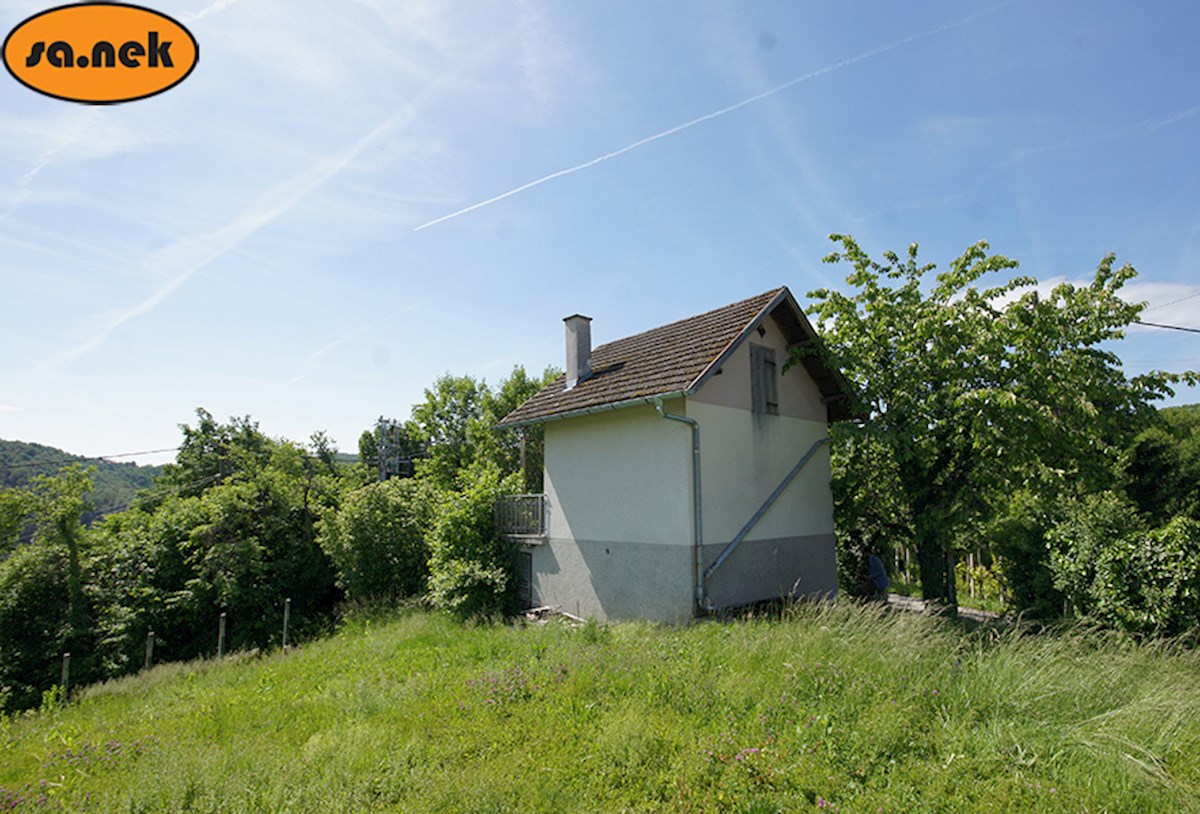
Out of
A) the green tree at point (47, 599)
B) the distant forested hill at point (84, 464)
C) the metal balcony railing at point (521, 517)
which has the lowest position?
the green tree at point (47, 599)

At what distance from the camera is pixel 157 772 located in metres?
5.86

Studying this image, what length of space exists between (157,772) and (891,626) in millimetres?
9119

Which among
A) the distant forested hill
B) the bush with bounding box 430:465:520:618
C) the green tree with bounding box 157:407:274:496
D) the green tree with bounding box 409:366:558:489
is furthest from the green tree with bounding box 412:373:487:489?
the bush with bounding box 430:465:520:618

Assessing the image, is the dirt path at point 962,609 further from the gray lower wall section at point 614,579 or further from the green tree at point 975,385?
the gray lower wall section at point 614,579

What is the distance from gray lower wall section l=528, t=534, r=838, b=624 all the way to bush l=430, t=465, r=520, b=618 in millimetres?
861

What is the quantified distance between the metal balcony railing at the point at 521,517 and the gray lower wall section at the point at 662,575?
0.39m

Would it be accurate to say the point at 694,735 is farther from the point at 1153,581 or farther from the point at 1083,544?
the point at 1083,544

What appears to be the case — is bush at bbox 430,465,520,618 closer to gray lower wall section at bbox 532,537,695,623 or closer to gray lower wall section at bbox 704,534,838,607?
gray lower wall section at bbox 532,537,695,623

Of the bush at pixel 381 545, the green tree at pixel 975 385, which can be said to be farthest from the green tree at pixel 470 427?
the green tree at pixel 975 385

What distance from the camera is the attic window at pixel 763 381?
13906 mm

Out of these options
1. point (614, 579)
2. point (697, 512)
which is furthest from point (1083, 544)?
point (614, 579)

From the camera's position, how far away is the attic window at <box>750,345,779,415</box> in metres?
13.9

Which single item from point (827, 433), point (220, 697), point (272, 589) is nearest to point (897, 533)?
point (827, 433)

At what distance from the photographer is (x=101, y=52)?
6.64 m
